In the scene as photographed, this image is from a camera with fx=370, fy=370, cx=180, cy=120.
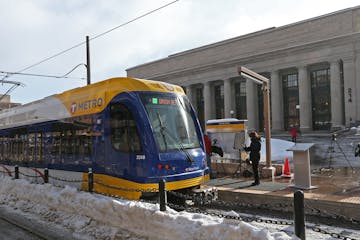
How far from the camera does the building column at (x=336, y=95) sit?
46156 millimetres

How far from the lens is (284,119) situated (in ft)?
180

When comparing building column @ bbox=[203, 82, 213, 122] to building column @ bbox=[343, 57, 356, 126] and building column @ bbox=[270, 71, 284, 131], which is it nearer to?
building column @ bbox=[270, 71, 284, 131]

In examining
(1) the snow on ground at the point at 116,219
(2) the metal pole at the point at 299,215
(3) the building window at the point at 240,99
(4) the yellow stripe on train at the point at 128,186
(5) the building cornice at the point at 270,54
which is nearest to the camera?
(2) the metal pole at the point at 299,215

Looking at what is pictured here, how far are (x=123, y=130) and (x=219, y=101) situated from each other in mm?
55790

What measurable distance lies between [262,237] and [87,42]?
20743 millimetres

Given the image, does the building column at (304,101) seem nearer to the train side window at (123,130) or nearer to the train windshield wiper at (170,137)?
the train windshield wiper at (170,137)

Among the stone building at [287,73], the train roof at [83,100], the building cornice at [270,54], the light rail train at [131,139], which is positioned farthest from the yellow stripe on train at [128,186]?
the building cornice at [270,54]

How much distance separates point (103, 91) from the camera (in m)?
9.59

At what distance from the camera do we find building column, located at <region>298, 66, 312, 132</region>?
49625 millimetres

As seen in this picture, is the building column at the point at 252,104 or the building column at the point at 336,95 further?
the building column at the point at 252,104

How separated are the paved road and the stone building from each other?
42.4 m

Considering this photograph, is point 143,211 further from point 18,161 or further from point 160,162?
point 18,161

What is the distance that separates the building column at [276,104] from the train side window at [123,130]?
154ft

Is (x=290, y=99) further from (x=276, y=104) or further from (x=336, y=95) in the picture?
(x=336, y=95)
